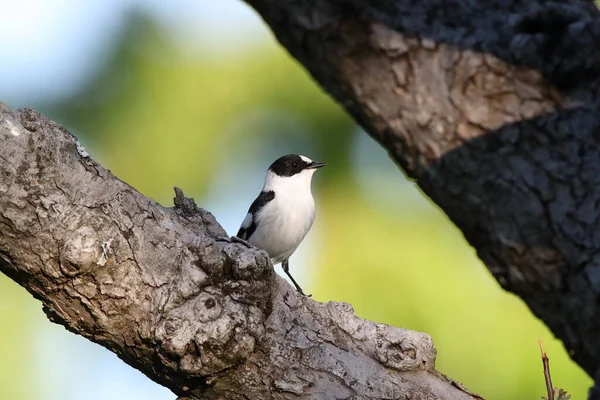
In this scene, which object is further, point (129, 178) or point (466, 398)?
point (129, 178)

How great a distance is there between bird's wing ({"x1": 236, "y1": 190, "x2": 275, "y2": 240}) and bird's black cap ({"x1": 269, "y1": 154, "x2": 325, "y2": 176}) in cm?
20

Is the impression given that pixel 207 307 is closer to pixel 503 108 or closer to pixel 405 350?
pixel 405 350

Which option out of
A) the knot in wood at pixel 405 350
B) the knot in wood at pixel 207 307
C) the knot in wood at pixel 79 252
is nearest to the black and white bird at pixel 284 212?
the knot in wood at pixel 405 350

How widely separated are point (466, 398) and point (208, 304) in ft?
3.08

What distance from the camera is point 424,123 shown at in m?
1.47

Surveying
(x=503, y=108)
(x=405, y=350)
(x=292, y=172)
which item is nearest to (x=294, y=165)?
(x=292, y=172)

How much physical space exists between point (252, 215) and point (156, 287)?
134 inches

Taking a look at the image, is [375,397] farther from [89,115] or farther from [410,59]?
[89,115]

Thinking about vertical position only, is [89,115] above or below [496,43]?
above

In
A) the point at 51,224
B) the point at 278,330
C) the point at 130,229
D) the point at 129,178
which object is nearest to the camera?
the point at 51,224

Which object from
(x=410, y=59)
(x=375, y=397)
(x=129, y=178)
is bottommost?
(x=375, y=397)

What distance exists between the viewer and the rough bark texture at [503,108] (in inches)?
56.6

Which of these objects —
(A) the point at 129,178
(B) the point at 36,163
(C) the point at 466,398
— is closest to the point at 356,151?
(A) the point at 129,178

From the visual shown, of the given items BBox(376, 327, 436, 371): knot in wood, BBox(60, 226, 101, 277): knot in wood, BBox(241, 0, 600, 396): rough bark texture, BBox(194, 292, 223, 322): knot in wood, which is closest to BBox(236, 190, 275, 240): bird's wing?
BBox(376, 327, 436, 371): knot in wood
